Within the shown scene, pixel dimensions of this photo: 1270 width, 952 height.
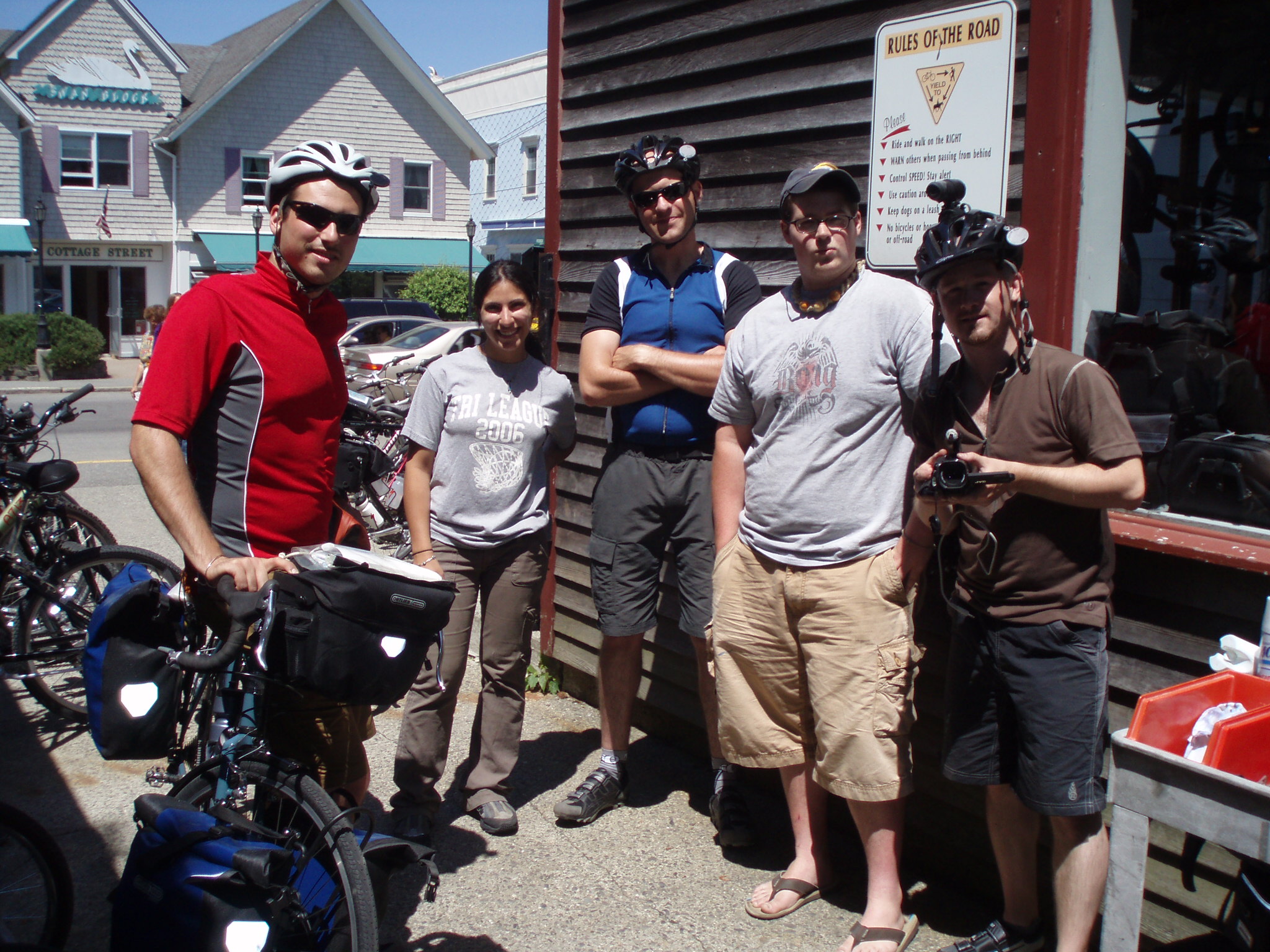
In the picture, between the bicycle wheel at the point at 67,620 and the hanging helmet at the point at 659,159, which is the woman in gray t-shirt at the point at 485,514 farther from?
the bicycle wheel at the point at 67,620

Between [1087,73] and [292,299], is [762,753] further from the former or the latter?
[1087,73]

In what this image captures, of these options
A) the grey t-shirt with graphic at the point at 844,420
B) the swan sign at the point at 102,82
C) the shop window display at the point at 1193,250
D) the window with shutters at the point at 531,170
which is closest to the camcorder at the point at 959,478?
the grey t-shirt with graphic at the point at 844,420

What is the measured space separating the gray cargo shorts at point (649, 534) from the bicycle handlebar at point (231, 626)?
165cm

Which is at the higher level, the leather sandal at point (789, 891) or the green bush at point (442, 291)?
the green bush at point (442, 291)

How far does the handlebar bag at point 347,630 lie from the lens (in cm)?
237

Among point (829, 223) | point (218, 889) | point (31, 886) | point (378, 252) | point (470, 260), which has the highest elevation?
point (378, 252)

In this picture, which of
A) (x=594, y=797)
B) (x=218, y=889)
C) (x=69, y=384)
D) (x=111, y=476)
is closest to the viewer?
(x=218, y=889)

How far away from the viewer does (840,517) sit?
10.1ft

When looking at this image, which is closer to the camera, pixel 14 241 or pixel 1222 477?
pixel 1222 477

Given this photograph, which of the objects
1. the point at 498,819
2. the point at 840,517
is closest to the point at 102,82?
the point at 498,819

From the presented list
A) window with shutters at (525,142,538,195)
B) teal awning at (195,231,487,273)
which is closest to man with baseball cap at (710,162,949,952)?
teal awning at (195,231,487,273)

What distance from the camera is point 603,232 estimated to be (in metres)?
4.99

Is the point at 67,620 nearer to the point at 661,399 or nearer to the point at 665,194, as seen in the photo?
the point at 661,399

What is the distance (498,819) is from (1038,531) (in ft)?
7.28
